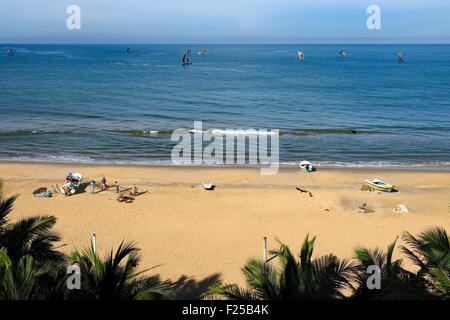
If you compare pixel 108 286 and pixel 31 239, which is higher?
pixel 31 239

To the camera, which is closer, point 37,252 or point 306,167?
point 37,252

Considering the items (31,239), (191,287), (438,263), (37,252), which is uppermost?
(31,239)

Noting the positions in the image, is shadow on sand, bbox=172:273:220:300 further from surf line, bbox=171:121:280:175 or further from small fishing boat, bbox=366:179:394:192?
surf line, bbox=171:121:280:175

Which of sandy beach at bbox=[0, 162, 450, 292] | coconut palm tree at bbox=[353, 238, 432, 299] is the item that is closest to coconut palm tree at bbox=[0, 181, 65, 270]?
sandy beach at bbox=[0, 162, 450, 292]

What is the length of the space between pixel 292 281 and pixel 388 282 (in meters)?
2.42

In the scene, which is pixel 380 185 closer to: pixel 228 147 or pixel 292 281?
pixel 228 147

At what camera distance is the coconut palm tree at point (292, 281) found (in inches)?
338

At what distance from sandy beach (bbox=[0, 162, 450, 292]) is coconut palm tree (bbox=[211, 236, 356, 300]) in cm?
652

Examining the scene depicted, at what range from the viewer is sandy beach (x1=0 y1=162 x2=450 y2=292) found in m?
18.4

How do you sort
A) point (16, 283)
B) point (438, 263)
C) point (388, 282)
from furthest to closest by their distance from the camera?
point (438, 263) → point (388, 282) → point (16, 283)

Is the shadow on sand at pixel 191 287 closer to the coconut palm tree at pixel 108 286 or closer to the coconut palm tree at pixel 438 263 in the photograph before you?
the coconut palm tree at pixel 108 286

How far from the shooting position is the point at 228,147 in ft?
123

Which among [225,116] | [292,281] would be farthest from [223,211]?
[225,116]
